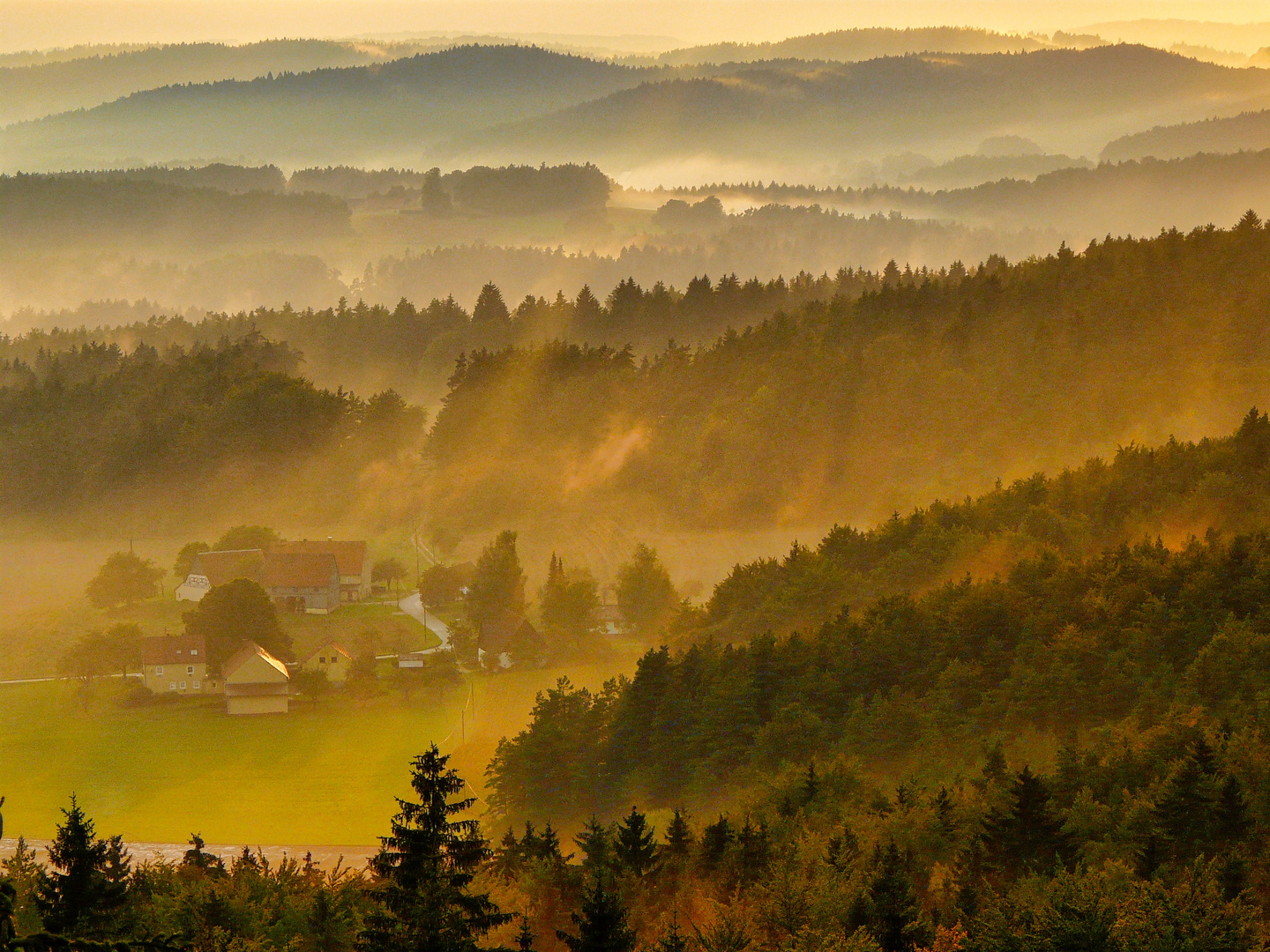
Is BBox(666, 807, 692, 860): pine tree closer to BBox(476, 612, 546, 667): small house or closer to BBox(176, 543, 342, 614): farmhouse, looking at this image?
BBox(476, 612, 546, 667): small house

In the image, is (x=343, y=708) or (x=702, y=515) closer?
(x=343, y=708)

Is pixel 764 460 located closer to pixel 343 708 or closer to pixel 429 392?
pixel 429 392

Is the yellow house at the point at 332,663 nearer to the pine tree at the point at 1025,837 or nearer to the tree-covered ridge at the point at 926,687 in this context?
the tree-covered ridge at the point at 926,687

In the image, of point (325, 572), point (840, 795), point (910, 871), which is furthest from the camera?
point (325, 572)

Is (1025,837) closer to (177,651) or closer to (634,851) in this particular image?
(634,851)

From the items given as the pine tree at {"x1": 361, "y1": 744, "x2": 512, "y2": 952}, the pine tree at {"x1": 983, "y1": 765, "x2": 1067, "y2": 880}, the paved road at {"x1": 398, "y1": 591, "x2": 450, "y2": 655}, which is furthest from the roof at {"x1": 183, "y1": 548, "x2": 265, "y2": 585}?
the pine tree at {"x1": 361, "y1": 744, "x2": 512, "y2": 952}

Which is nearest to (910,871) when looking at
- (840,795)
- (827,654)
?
(840,795)
